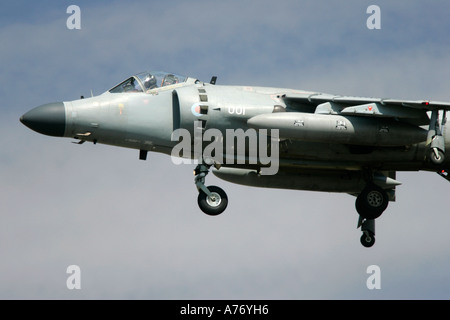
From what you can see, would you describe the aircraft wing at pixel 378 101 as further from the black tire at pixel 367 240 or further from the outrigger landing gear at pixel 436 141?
the black tire at pixel 367 240

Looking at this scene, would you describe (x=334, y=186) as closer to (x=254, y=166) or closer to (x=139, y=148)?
(x=254, y=166)

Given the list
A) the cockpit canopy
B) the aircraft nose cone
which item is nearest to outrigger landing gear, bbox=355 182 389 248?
the cockpit canopy

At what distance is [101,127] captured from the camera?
2841 cm

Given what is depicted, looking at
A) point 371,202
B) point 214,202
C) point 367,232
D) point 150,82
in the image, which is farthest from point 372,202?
point 150,82

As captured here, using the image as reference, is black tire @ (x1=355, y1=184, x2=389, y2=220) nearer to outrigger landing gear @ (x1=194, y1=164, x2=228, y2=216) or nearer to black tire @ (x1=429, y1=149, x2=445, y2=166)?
black tire @ (x1=429, y1=149, x2=445, y2=166)

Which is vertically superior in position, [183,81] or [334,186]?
[183,81]

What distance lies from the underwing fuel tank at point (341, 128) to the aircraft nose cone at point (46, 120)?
4.60 meters

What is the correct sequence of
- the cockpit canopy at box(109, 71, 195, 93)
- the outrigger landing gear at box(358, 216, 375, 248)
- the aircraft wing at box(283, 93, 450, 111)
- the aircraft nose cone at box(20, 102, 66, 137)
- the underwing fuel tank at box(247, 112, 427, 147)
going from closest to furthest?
the underwing fuel tank at box(247, 112, 427, 147), the aircraft nose cone at box(20, 102, 66, 137), the aircraft wing at box(283, 93, 450, 111), the cockpit canopy at box(109, 71, 195, 93), the outrigger landing gear at box(358, 216, 375, 248)

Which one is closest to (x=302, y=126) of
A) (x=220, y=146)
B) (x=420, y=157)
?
(x=220, y=146)

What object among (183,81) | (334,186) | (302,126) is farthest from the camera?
(334,186)

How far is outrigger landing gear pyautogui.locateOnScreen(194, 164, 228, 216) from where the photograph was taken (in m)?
28.5

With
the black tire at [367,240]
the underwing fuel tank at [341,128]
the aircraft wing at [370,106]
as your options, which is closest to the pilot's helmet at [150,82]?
the underwing fuel tank at [341,128]

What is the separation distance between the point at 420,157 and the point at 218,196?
5621 mm

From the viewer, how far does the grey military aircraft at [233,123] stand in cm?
2811
